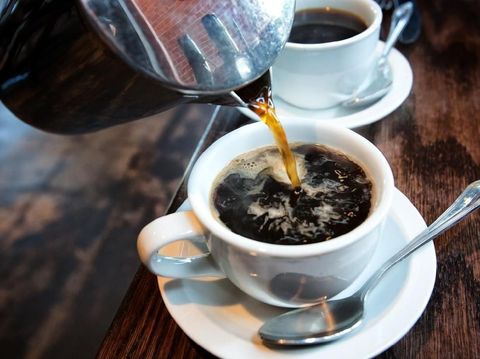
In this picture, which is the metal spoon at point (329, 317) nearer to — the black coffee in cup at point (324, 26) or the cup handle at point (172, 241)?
the cup handle at point (172, 241)

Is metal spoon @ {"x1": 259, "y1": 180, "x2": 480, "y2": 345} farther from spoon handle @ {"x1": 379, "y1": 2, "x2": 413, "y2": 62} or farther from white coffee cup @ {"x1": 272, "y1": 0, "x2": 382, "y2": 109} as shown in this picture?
spoon handle @ {"x1": 379, "y1": 2, "x2": 413, "y2": 62}

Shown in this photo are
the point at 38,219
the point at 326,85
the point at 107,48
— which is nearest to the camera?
the point at 107,48

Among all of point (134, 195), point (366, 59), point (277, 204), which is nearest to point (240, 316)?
point (277, 204)

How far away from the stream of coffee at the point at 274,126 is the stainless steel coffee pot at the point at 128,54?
0.06 ft

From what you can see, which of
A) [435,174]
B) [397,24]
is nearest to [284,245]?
[435,174]

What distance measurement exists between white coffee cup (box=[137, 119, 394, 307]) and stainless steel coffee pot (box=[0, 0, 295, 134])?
0.40ft

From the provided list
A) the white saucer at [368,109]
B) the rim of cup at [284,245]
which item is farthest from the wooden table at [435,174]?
the rim of cup at [284,245]

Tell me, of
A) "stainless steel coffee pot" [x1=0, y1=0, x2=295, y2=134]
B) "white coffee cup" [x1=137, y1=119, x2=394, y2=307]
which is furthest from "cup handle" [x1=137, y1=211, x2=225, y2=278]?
"stainless steel coffee pot" [x1=0, y1=0, x2=295, y2=134]

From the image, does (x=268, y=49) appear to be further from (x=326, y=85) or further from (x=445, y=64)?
(x=445, y=64)

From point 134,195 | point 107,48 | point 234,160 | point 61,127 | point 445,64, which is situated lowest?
point 134,195

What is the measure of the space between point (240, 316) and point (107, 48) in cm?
33

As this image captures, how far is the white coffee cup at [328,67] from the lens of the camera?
87 centimetres

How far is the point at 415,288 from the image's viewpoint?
0.59m

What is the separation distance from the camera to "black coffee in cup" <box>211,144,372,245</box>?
0.60 meters
